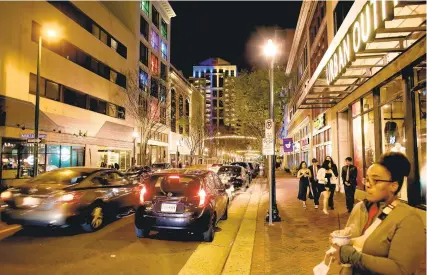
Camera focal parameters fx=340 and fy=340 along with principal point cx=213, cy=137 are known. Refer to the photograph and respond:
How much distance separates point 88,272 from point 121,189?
174 inches

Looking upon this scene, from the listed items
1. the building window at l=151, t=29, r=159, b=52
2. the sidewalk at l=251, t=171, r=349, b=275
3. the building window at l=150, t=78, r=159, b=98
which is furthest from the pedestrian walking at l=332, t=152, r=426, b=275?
the building window at l=151, t=29, r=159, b=52

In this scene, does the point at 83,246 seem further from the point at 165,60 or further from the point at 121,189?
the point at 165,60

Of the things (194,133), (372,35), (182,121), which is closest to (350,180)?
(372,35)

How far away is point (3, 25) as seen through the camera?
1920 centimetres

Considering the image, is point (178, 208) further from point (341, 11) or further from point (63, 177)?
point (341, 11)

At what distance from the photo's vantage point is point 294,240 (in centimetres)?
743

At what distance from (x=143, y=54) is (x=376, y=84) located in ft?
115

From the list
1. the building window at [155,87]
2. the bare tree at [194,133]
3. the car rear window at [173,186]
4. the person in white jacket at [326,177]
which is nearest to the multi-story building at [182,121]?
the bare tree at [194,133]

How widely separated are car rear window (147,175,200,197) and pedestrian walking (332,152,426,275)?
532cm

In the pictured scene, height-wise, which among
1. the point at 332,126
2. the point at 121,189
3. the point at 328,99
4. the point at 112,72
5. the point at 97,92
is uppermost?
the point at 112,72

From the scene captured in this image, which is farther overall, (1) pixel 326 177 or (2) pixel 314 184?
(2) pixel 314 184

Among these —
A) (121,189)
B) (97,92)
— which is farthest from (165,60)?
(121,189)

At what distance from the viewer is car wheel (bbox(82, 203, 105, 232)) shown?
26.7 feet

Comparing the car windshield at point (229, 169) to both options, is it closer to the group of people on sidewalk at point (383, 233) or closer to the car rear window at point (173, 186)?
the car rear window at point (173, 186)
